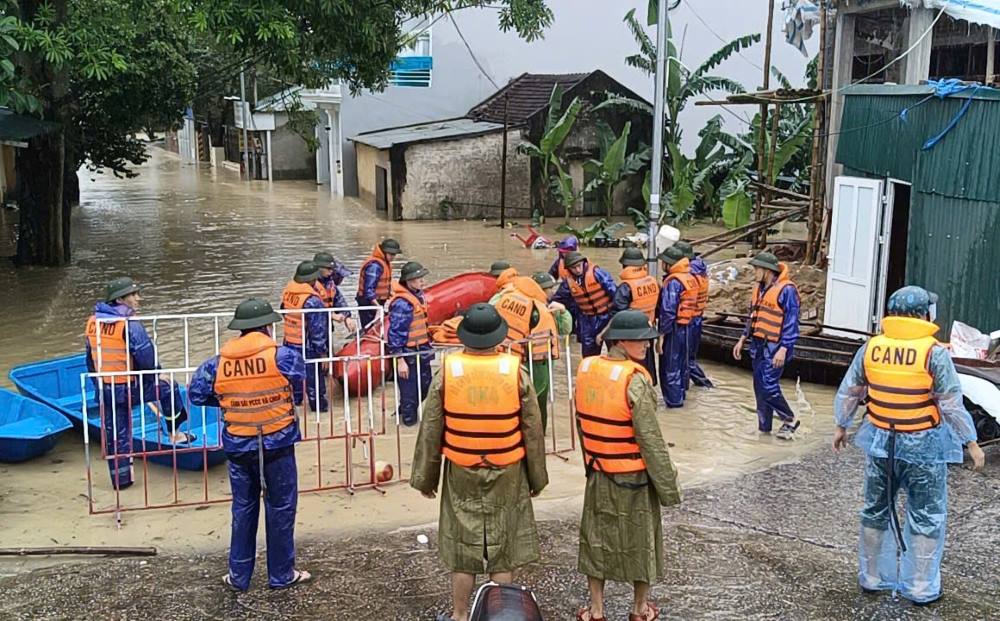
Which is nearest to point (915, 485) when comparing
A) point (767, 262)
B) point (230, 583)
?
point (767, 262)

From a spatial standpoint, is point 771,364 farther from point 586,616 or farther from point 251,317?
point 251,317

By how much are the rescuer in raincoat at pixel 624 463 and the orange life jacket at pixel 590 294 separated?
493 centimetres

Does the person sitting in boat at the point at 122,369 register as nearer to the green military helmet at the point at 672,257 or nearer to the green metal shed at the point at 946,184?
the green military helmet at the point at 672,257

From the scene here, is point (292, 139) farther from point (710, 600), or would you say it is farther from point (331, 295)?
point (710, 600)

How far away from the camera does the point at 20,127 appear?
636 inches

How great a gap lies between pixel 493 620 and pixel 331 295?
7103mm

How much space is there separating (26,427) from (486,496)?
5.21m

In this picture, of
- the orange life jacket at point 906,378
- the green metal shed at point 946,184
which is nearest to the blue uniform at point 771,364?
the green metal shed at point 946,184

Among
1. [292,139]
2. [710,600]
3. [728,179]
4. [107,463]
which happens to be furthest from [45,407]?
[292,139]

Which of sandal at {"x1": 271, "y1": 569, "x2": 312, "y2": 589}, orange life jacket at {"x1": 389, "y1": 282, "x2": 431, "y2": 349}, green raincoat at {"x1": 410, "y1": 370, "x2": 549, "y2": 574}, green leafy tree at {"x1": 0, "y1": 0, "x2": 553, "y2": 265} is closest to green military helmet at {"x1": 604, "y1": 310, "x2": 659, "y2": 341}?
green raincoat at {"x1": 410, "y1": 370, "x2": 549, "y2": 574}

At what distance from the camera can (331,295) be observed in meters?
10.4

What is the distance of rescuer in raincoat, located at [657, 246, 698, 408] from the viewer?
9.73 meters

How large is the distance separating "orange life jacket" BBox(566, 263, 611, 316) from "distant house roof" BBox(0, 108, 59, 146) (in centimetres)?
1043

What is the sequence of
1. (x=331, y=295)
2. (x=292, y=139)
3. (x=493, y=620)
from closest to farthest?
1. (x=493, y=620)
2. (x=331, y=295)
3. (x=292, y=139)
